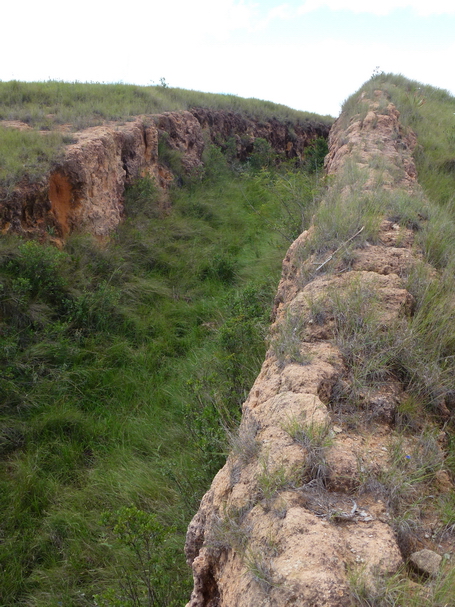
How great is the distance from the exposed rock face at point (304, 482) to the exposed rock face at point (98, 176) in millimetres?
4345

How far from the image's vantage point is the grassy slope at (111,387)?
294cm

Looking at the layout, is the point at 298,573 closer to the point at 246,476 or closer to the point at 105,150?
the point at 246,476

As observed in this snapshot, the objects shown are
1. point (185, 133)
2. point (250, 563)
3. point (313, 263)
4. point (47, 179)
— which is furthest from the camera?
point (185, 133)

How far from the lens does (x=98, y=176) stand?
6.95 metres

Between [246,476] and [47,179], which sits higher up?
[47,179]

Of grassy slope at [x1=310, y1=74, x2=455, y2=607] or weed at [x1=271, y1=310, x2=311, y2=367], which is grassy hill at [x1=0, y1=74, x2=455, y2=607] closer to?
grassy slope at [x1=310, y1=74, x2=455, y2=607]

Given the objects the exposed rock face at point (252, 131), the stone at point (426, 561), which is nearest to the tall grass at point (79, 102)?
the exposed rock face at point (252, 131)

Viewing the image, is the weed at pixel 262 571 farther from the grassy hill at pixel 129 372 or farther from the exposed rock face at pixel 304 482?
the grassy hill at pixel 129 372

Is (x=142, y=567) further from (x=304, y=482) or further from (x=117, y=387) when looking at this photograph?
(x=117, y=387)

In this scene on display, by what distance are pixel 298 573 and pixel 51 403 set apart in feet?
11.4

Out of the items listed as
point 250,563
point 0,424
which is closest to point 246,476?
point 250,563

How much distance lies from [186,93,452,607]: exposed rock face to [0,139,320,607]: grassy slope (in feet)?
1.82

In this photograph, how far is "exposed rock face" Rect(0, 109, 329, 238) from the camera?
5.78 metres

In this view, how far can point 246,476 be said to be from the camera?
1787 mm
